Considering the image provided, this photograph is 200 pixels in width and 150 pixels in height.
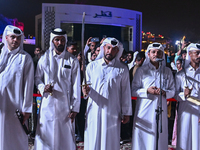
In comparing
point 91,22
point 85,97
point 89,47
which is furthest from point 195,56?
point 91,22

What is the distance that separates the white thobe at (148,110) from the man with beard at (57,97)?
900mm

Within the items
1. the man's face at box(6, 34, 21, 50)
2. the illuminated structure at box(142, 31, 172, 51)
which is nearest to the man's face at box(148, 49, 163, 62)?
the man's face at box(6, 34, 21, 50)

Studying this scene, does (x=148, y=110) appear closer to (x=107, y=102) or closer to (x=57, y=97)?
(x=107, y=102)

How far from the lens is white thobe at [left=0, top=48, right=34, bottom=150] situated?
3.51 meters

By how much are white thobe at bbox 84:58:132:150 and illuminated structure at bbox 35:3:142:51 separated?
7.71 metres

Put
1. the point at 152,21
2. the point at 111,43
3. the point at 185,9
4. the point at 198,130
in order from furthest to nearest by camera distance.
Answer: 1. the point at 152,21
2. the point at 185,9
3. the point at 198,130
4. the point at 111,43

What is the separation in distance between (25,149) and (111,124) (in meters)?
1.17

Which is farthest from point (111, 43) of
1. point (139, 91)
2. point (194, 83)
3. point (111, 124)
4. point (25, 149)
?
point (25, 149)

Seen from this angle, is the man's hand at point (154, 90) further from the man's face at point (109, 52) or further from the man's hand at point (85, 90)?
A: the man's hand at point (85, 90)

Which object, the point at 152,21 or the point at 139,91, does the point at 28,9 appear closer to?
the point at 152,21

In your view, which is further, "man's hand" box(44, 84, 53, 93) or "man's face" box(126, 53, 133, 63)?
"man's face" box(126, 53, 133, 63)

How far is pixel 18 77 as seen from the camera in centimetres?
353

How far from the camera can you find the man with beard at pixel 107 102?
12.2ft

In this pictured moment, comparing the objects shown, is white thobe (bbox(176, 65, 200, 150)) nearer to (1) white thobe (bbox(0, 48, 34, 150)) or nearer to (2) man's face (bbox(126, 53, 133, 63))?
(1) white thobe (bbox(0, 48, 34, 150))
